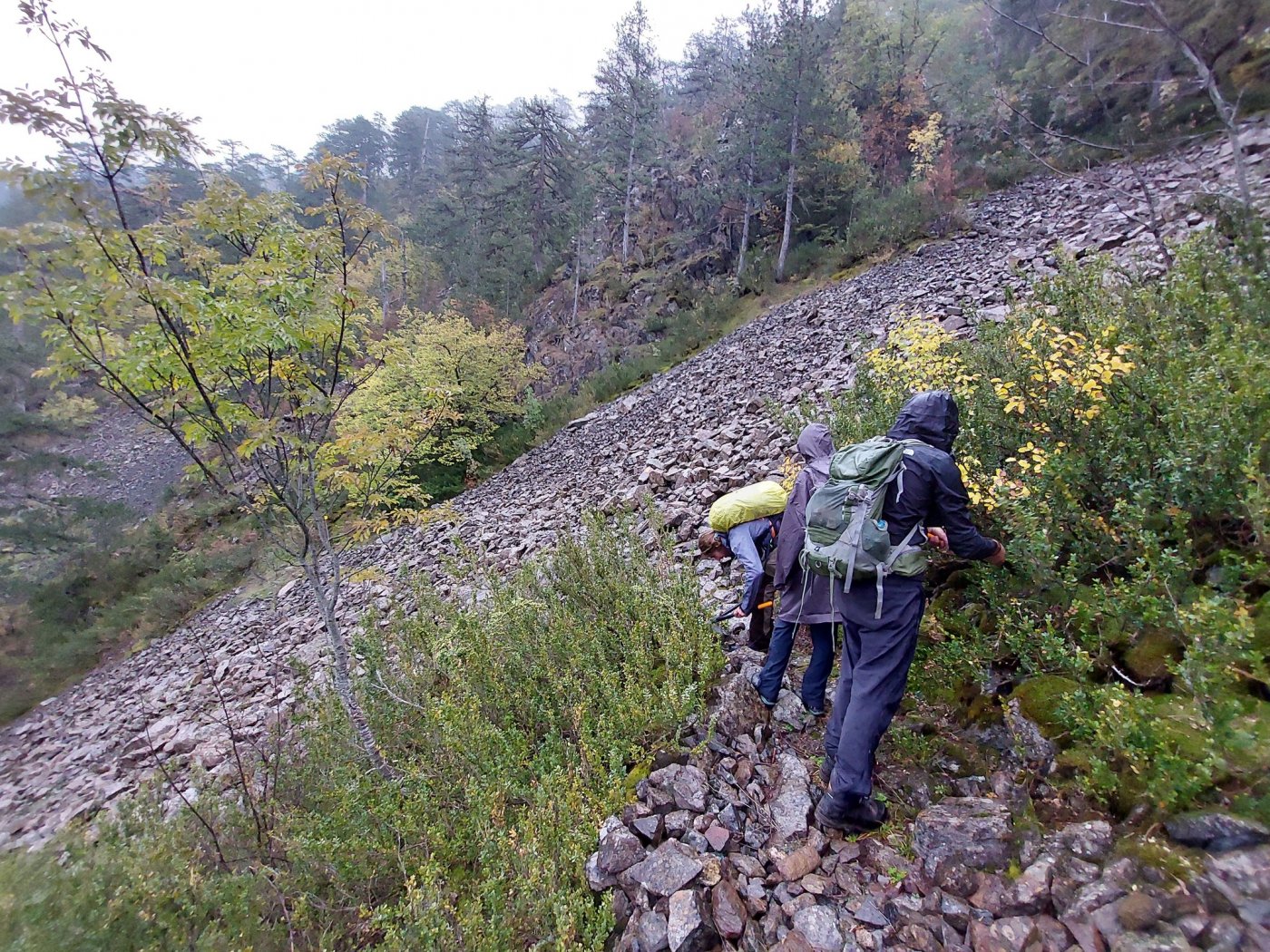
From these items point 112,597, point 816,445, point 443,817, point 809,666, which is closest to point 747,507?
point 816,445

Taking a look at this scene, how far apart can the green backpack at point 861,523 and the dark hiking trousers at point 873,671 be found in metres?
0.07

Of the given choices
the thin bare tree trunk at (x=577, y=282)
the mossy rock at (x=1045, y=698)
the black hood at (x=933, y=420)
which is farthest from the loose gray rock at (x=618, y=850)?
the thin bare tree trunk at (x=577, y=282)

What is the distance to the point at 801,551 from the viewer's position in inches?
121

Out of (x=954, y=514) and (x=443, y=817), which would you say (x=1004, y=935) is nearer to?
(x=954, y=514)

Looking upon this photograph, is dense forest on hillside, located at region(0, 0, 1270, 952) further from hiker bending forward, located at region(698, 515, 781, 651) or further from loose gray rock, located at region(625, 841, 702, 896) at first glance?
hiker bending forward, located at region(698, 515, 781, 651)

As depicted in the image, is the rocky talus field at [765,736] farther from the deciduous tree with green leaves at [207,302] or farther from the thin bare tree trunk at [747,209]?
the thin bare tree trunk at [747,209]

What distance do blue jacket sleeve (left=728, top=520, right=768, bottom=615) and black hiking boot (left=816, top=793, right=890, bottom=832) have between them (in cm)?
135

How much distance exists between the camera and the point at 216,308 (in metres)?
2.83

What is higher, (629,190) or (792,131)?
(792,131)

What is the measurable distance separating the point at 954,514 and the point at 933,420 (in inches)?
18.5

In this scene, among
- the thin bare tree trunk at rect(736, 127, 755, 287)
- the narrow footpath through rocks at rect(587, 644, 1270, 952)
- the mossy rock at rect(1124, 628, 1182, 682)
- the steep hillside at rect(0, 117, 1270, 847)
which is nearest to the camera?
the narrow footpath through rocks at rect(587, 644, 1270, 952)

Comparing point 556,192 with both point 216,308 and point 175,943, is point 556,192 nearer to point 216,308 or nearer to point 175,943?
point 216,308

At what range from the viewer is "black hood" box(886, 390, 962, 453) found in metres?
2.60

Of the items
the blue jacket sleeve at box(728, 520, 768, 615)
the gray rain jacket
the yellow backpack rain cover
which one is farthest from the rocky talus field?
the yellow backpack rain cover
